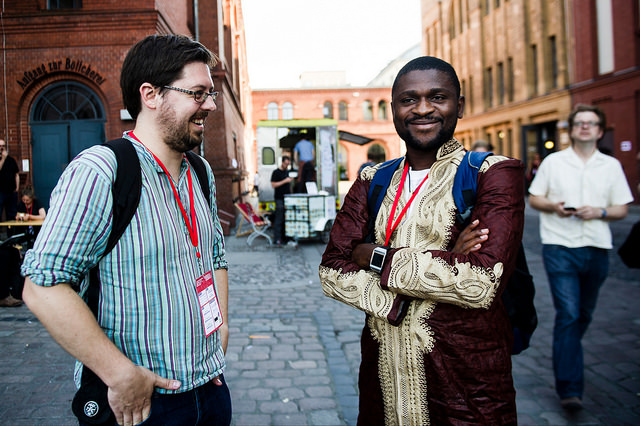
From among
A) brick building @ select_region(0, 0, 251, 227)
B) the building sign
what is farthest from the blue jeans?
the building sign

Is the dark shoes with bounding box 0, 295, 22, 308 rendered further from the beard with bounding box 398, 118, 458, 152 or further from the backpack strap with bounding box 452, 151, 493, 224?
the backpack strap with bounding box 452, 151, 493, 224

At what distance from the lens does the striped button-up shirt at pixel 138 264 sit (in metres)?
1.56

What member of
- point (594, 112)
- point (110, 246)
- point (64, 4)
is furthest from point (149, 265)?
point (64, 4)

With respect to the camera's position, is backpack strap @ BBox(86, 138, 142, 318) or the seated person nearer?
backpack strap @ BBox(86, 138, 142, 318)

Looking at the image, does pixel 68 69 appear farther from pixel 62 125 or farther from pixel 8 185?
pixel 8 185

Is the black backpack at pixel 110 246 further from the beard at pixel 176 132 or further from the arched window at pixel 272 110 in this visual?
the arched window at pixel 272 110

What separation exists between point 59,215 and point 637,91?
71.4ft

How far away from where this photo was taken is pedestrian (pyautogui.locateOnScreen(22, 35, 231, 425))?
5.08 ft

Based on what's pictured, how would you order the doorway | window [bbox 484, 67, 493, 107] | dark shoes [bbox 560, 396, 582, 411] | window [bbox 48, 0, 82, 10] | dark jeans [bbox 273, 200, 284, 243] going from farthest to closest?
window [bbox 484, 67, 493, 107] < dark jeans [bbox 273, 200, 284, 243] < window [bbox 48, 0, 82, 10] < the doorway < dark shoes [bbox 560, 396, 582, 411]

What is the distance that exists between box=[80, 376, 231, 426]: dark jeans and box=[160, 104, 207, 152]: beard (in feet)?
2.86

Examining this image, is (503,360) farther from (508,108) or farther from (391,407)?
(508,108)

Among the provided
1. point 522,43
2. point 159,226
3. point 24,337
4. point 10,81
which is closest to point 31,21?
point 10,81

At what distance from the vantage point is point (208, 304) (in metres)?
1.98

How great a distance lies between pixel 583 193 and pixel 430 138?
2.33 m
